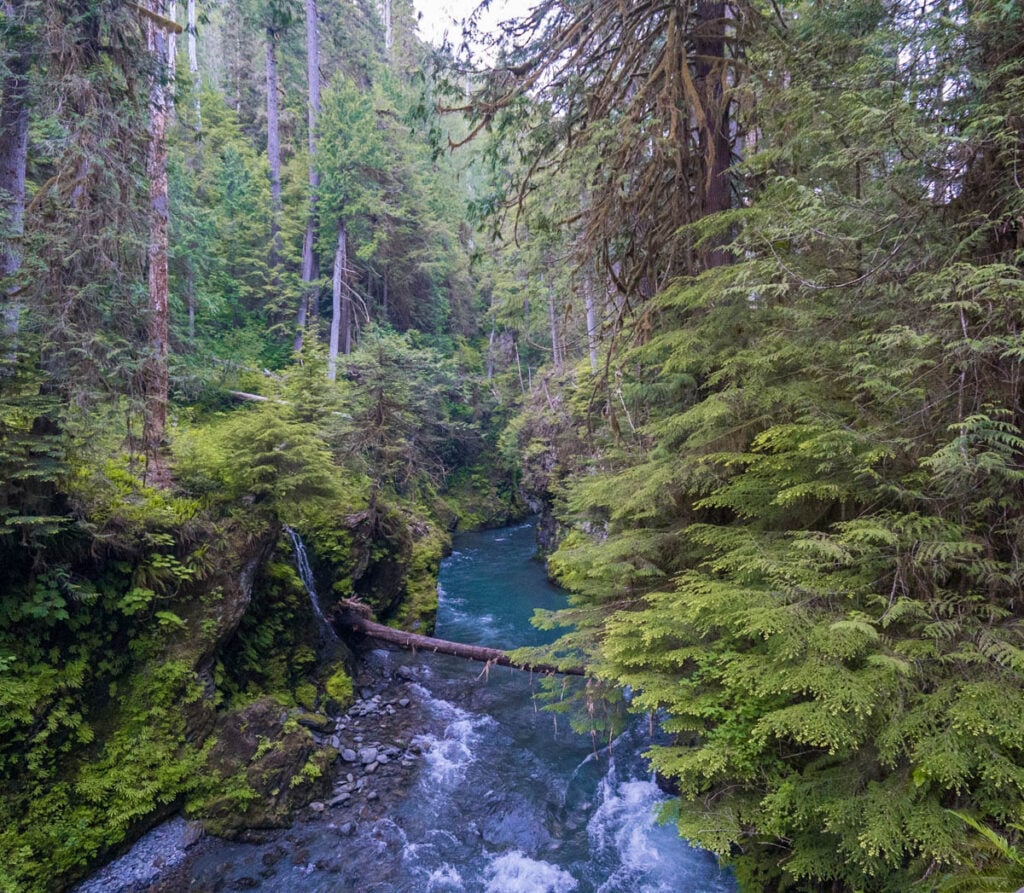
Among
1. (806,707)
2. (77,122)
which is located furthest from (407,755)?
(77,122)

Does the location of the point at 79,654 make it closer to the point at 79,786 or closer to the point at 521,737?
the point at 79,786

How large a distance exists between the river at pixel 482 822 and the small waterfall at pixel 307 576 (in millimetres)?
1202

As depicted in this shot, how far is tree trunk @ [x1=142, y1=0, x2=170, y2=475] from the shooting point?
7.61m

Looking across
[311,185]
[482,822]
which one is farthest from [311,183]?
[482,822]

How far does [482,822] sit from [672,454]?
5.74 m

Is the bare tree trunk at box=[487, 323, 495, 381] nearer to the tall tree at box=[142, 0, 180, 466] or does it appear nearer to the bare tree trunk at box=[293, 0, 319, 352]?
the bare tree trunk at box=[293, 0, 319, 352]

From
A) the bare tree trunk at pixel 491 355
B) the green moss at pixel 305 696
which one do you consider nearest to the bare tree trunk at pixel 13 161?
the green moss at pixel 305 696

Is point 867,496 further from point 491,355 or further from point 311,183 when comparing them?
point 491,355

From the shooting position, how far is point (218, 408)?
16.9 m

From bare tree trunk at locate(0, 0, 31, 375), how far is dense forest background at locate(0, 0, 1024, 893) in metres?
0.05

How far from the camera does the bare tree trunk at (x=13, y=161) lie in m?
6.40

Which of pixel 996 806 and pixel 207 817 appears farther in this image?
pixel 207 817

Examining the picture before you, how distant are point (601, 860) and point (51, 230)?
418 inches

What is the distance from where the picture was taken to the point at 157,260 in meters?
10.4
